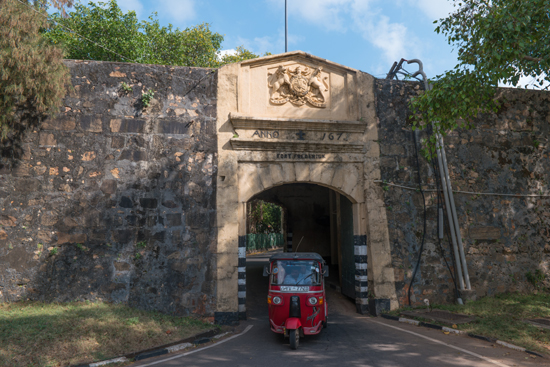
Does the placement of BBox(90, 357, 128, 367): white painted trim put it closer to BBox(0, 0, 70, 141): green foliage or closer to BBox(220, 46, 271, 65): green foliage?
BBox(0, 0, 70, 141): green foliage

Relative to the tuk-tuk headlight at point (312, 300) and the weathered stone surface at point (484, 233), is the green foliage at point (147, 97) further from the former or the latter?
the weathered stone surface at point (484, 233)

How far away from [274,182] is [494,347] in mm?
5540

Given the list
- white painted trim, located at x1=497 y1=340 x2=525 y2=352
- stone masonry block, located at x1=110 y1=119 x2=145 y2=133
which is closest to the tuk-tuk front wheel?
white painted trim, located at x1=497 y1=340 x2=525 y2=352

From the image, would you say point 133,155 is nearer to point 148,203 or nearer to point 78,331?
point 148,203

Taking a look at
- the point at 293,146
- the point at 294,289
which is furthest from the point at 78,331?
the point at 293,146

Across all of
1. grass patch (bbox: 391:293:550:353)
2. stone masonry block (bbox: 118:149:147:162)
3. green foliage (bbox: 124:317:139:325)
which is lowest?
grass patch (bbox: 391:293:550:353)

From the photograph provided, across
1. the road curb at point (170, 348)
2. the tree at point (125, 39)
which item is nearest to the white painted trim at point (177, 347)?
the road curb at point (170, 348)

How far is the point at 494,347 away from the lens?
643 cm

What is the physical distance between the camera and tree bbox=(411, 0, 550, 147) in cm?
688

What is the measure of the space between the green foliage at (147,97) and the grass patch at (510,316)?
7791 millimetres

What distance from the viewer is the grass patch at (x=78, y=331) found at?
18.2 ft

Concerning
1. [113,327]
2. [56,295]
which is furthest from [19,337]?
[56,295]

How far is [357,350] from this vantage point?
20.6 ft

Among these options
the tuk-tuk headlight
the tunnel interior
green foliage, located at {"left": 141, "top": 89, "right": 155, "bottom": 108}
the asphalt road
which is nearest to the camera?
the asphalt road
